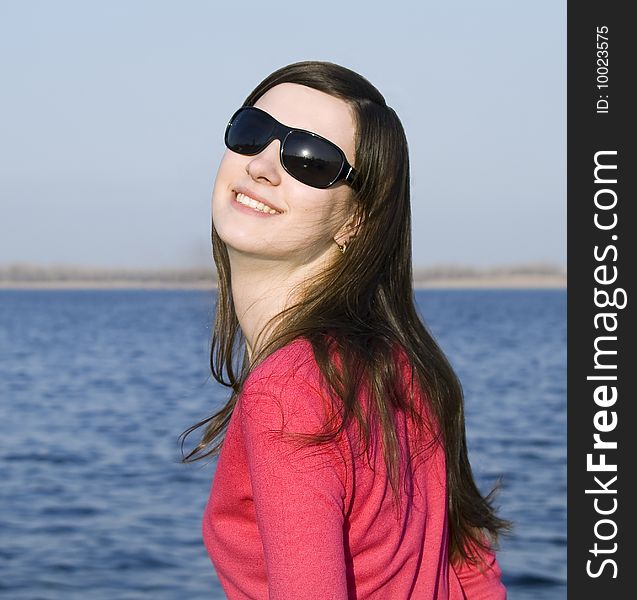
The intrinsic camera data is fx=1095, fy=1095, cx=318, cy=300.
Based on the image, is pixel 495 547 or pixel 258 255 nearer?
pixel 258 255

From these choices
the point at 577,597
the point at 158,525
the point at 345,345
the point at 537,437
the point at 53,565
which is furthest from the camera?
the point at 537,437

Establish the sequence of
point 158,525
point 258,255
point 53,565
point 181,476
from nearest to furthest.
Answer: point 258,255 → point 53,565 → point 158,525 → point 181,476

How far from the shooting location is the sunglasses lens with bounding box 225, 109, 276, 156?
1.97 m

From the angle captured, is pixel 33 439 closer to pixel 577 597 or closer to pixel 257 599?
pixel 577 597

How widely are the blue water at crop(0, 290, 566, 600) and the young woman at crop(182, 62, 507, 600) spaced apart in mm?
509

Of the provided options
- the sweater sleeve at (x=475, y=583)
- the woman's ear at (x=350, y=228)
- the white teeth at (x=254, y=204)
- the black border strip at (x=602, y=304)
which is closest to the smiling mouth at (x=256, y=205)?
the white teeth at (x=254, y=204)

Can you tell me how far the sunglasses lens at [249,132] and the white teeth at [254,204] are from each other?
88mm

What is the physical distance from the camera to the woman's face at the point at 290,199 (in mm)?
1907

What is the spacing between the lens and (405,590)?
5.94 ft

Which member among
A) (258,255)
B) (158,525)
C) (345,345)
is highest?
(258,255)

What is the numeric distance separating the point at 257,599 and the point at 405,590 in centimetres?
25

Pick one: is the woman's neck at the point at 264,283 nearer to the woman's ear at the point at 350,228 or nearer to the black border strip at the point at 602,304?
the woman's ear at the point at 350,228

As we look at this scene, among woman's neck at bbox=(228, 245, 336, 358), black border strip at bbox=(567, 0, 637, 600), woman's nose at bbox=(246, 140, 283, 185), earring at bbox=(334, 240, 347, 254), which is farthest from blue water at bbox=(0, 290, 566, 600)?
black border strip at bbox=(567, 0, 637, 600)

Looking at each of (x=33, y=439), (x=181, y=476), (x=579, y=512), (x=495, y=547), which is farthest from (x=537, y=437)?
(x=495, y=547)
